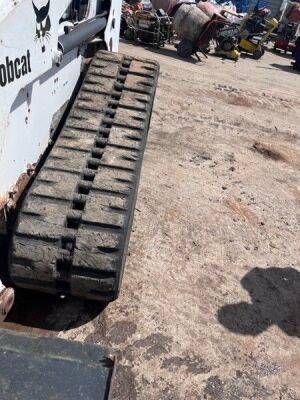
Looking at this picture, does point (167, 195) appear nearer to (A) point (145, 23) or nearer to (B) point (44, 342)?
(B) point (44, 342)

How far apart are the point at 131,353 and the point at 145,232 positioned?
1.37m

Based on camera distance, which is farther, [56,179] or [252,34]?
[252,34]

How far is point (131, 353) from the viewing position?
116 inches

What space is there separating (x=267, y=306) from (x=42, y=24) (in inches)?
99.6

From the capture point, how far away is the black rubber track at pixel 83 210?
268cm

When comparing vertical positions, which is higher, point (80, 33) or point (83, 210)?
point (80, 33)

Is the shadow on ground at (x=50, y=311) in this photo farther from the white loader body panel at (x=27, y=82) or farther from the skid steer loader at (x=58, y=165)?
the white loader body panel at (x=27, y=82)

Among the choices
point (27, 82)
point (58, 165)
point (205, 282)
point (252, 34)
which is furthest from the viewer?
point (252, 34)

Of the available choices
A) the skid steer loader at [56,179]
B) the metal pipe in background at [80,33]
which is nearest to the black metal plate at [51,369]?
the skid steer loader at [56,179]

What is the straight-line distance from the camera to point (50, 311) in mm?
3121

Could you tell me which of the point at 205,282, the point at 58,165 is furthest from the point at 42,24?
the point at 205,282

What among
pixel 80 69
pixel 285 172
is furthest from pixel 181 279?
pixel 285 172

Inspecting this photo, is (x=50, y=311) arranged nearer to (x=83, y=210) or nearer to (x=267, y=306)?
(x=83, y=210)

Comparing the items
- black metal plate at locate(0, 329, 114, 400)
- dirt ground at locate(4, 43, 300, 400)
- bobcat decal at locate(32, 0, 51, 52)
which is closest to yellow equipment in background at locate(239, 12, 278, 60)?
dirt ground at locate(4, 43, 300, 400)
